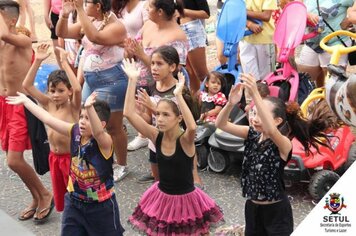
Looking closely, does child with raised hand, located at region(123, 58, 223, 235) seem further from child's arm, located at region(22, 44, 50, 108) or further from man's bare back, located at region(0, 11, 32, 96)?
man's bare back, located at region(0, 11, 32, 96)

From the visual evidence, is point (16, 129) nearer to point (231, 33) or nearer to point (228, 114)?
point (228, 114)

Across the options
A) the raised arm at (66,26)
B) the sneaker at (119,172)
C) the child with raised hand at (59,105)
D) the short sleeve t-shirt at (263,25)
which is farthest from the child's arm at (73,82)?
the short sleeve t-shirt at (263,25)

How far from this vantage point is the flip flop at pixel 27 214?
14.5ft

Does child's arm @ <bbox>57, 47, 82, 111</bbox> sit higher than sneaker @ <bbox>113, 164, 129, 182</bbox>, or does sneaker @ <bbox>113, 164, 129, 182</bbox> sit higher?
child's arm @ <bbox>57, 47, 82, 111</bbox>

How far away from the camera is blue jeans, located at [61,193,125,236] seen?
3393 millimetres

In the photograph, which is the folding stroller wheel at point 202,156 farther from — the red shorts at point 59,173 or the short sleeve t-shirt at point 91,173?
the short sleeve t-shirt at point 91,173

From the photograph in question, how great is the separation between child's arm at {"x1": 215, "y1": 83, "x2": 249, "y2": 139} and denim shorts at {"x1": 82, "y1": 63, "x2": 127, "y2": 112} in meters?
1.48

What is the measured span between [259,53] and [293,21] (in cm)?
74

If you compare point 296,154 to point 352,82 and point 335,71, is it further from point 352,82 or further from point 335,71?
point 352,82

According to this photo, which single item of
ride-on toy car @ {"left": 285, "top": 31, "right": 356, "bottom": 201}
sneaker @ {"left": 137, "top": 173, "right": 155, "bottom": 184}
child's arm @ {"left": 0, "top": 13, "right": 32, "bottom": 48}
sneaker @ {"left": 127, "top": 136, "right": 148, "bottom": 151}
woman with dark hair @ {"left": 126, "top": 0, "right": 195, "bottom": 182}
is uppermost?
child's arm @ {"left": 0, "top": 13, "right": 32, "bottom": 48}

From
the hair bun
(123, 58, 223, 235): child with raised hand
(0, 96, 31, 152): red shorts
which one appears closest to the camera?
the hair bun

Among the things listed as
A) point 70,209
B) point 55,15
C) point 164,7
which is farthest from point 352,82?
point 55,15

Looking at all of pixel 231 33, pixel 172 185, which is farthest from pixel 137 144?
pixel 172 185

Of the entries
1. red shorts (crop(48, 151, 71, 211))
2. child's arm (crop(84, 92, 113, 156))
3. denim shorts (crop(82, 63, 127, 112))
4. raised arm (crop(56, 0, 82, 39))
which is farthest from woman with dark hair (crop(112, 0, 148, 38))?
child's arm (crop(84, 92, 113, 156))
